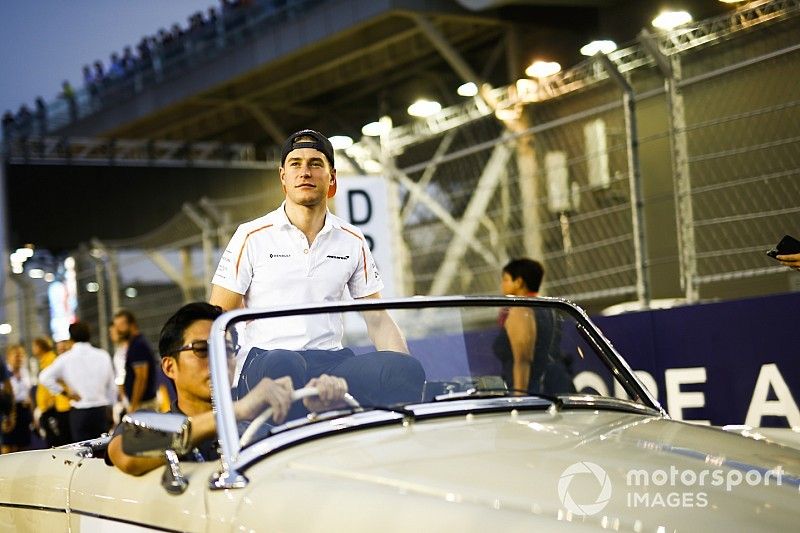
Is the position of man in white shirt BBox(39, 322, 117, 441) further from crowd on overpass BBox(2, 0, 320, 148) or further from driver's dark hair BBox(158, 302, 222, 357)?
crowd on overpass BBox(2, 0, 320, 148)

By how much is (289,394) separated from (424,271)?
7220mm

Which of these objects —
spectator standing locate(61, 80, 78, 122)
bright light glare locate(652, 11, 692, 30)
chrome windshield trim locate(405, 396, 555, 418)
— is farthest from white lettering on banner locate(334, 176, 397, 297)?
spectator standing locate(61, 80, 78, 122)

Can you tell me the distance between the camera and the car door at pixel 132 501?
120 inches

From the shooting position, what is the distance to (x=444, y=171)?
10266mm

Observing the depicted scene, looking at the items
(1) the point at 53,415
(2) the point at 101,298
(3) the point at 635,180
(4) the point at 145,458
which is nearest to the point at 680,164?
(3) the point at 635,180

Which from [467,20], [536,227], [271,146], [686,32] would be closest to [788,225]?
[686,32]

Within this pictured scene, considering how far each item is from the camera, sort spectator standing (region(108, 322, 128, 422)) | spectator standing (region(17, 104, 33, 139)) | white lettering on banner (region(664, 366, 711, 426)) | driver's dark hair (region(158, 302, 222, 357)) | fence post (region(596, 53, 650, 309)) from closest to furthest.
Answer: driver's dark hair (region(158, 302, 222, 357))
white lettering on banner (region(664, 366, 711, 426))
fence post (region(596, 53, 650, 309))
spectator standing (region(108, 322, 128, 422))
spectator standing (region(17, 104, 33, 139))

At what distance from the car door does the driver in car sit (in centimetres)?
5

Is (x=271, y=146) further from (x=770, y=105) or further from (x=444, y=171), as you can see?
(x=770, y=105)

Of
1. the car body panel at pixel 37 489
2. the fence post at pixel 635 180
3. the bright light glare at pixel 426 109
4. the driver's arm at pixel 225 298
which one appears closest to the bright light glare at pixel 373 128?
the bright light glare at pixel 426 109

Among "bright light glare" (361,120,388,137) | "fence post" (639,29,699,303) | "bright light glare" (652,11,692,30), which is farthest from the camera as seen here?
"bright light glare" (361,120,388,137)

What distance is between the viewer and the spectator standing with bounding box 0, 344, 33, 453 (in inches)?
548

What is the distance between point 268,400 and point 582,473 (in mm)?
994
